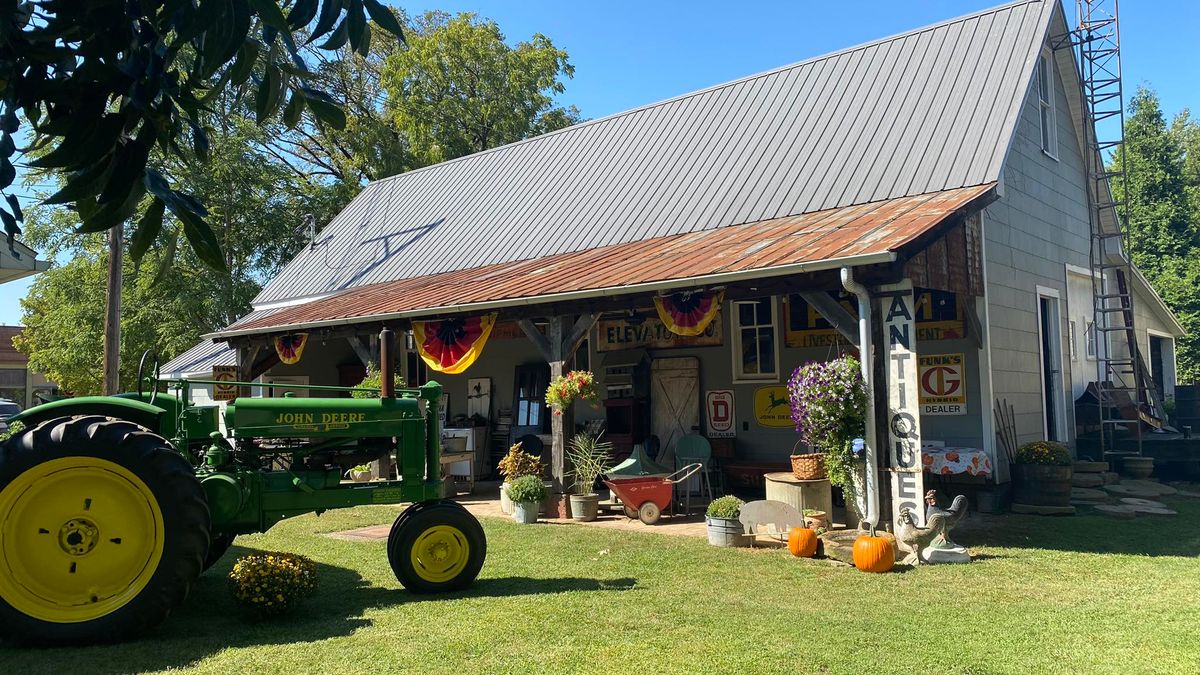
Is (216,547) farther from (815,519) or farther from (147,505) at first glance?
(815,519)

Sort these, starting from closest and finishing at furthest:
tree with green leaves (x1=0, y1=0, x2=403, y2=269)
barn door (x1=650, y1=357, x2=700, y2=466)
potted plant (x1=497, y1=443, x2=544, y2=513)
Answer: tree with green leaves (x1=0, y1=0, x2=403, y2=269) → potted plant (x1=497, y1=443, x2=544, y2=513) → barn door (x1=650, y1=357, x2=700, y2=466)

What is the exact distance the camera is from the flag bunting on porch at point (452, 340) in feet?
40.0

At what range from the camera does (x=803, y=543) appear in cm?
813

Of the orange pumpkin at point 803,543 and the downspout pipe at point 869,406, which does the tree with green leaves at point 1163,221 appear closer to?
the downspout pipe at point 869,406

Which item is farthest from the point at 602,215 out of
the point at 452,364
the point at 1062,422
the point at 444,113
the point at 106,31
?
the point at 444,113

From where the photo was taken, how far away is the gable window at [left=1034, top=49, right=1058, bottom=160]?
42.6ft

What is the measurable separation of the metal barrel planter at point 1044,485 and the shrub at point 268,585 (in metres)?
8.33

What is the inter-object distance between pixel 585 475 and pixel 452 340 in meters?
2.96

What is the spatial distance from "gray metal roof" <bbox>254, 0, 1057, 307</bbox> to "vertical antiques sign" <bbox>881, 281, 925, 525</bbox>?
9.55 feet

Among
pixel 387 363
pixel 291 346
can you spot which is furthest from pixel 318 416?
pixel 291 346

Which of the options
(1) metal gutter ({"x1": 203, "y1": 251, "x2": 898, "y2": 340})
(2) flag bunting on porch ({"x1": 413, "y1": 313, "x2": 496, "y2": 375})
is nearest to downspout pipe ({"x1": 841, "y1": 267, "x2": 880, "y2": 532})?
(1) metal gutter ({"x1": 203, "y1": 251, "x2": 898, "y2": 340})

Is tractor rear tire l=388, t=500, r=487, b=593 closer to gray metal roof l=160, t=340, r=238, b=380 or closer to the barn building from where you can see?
the barn building

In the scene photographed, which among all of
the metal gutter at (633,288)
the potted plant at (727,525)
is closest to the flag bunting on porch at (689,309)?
the metal gutter at (633,288)

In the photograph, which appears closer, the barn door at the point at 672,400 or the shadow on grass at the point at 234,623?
the shadow on grass at the point at 234,623
